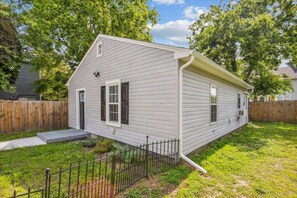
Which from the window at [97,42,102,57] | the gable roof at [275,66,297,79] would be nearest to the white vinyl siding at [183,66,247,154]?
the window at [97,42,102,57]

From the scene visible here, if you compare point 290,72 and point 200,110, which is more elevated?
point 290,72

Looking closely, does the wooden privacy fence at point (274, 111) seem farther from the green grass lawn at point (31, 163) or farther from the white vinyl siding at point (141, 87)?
the green grass lawn at point (31, 163)

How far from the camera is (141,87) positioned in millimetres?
5555

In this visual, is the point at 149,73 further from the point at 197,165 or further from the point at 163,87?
the point at 197,165

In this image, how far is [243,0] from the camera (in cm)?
1517

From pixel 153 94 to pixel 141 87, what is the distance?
585 mm

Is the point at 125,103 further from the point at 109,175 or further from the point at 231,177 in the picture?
the point at 231,177

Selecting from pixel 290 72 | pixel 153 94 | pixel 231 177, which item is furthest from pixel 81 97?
pixel 290 72

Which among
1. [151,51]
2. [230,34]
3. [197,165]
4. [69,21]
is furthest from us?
[230,34]

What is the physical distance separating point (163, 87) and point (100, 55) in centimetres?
402

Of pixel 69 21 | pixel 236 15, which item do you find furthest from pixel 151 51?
pixel 236 15

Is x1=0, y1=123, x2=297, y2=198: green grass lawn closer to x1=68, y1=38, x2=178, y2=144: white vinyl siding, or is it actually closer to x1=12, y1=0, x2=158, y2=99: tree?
x1=68, y1=38, x2=178, y2=144: white vinyl siding

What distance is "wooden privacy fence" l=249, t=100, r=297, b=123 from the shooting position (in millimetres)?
13238

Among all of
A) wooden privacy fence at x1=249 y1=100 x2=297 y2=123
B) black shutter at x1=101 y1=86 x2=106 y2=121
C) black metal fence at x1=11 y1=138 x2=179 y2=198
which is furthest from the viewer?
wooden privacy fence at x1=249 y1=100 x2=297 y2=123
